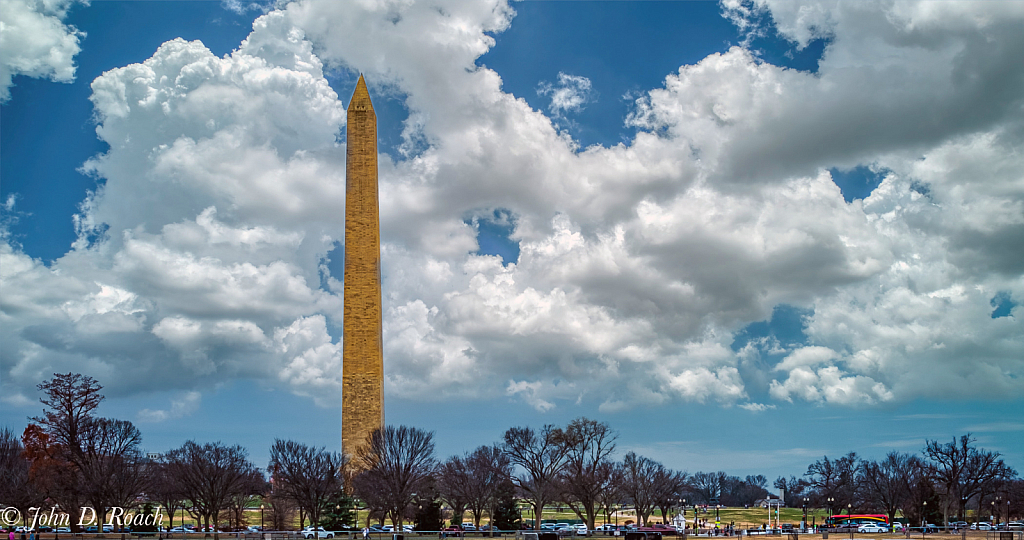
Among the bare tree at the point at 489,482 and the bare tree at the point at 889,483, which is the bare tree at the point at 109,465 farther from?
the bare tree at the point at 889,483

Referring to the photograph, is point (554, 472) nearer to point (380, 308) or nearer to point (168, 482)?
point (380, 308)

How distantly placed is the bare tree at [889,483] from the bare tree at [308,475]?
55.2 m

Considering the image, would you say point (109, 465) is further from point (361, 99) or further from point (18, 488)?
point (361, 99)

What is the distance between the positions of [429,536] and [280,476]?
14.2 metres

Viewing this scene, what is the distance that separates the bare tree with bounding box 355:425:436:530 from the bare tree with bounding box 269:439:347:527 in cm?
196

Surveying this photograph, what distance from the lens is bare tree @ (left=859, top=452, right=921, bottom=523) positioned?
83625 millimetres

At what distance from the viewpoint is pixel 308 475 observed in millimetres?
56938

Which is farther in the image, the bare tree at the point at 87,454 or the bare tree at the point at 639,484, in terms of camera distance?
the bare tree at the point at 639,484

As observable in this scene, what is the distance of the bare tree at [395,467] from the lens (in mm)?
55000

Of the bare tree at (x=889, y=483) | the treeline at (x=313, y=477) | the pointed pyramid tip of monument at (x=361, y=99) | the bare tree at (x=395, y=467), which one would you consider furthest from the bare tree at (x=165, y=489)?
the bare tree at (x=889, y=483)

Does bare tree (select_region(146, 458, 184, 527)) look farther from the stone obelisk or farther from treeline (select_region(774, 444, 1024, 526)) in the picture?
treeline (select_region(774, 444, 1024, 526))

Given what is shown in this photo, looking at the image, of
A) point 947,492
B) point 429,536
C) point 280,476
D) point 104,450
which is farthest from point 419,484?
point 947,492

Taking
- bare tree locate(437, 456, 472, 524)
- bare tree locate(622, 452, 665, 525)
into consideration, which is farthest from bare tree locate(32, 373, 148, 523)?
bare tree locate(622, 452, 665, 525)

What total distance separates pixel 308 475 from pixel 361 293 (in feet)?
45.9
